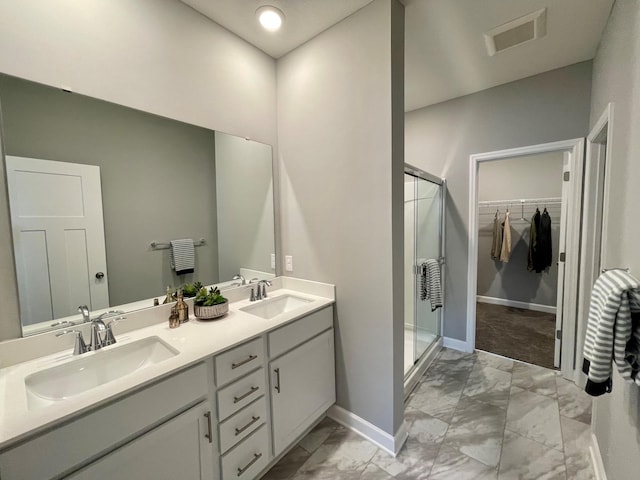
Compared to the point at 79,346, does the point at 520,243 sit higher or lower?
higher

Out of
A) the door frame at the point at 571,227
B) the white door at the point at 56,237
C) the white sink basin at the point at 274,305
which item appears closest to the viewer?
the white door at the point at 56,237

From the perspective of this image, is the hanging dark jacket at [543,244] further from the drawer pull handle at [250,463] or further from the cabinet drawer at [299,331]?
the drawer pull handle at [250,463]

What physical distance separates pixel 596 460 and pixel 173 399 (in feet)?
7.57

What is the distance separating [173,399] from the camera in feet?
3.51

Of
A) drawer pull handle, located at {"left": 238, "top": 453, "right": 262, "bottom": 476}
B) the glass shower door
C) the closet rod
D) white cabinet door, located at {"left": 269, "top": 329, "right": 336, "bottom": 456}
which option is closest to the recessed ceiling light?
the glass shower door

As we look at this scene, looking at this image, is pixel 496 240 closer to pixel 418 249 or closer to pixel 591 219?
pixel 591 219

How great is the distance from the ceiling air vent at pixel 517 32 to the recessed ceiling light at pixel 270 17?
4.77 ft

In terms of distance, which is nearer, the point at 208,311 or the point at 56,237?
the point at 56,237

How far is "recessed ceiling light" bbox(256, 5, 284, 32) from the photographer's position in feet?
5.26

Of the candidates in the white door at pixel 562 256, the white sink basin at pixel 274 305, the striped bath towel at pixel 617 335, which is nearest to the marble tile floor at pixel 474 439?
the white door at pixel 562 256

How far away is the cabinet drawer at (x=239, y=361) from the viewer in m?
1.24

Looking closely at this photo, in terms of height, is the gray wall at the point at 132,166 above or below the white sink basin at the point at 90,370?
above

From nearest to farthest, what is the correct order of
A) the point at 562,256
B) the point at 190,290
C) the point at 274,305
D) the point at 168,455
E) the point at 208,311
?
1. the point at 168,455
2. the point at 208,311
3. the point at 190,290
4. the point at 274,305
5. the point at 562,256

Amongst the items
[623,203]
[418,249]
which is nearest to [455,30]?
[623,203]
